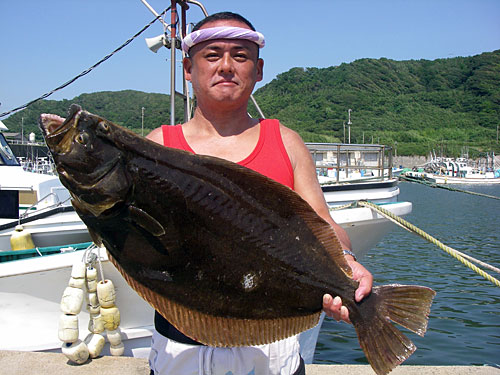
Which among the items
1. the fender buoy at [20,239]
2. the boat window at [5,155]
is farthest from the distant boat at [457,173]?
the fender buoy at [20,239]

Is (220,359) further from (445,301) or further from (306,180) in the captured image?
(445,301)

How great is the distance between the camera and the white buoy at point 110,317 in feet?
14.7

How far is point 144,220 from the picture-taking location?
1483 mm

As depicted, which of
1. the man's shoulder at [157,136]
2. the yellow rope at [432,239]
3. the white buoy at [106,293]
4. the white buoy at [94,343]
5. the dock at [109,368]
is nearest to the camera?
the man's shoulder at [157,136]

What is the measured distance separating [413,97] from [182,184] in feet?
466

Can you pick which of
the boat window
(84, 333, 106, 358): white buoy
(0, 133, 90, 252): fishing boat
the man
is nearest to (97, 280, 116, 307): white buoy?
(84, 333, 106, 358): white buoy

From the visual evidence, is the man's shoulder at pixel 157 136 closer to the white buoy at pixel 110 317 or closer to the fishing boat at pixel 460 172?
the white buoy at pixel 110 317

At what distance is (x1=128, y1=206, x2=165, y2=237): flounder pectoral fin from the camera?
1480 mm

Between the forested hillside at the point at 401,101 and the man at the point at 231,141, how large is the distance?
9514 cm

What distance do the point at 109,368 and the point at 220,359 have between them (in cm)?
258

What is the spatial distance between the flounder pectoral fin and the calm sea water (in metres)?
6.37

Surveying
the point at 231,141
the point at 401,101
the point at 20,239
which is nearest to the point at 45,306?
the point at 20,239

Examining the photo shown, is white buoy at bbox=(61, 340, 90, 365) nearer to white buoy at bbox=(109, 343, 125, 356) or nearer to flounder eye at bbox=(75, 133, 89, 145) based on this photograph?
white buoy at bbox=(109, 343, 125, 356)

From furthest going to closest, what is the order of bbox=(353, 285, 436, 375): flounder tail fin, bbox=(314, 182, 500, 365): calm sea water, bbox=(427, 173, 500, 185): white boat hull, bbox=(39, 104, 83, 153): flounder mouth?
1. bbox=(427, 173, 500, 185): white boat hull
2. bbox=(314, 182, 500, 365): calm sea water
3. bbox=(353, 285, 436, 375): flounder tail fin
4. bbox=(39, 104, 83, 153): flounder mouth
